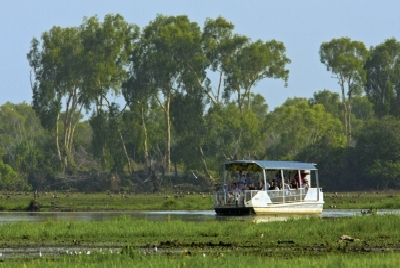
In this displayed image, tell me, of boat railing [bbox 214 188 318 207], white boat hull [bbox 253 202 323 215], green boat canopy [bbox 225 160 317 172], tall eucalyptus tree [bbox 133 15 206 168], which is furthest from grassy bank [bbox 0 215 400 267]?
tall eucalyptus tree [bbox 133 15 206 168]

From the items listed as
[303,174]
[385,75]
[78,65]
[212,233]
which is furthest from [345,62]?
[212,233]

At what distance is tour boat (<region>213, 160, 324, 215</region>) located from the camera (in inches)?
1645

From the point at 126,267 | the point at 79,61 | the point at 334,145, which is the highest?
the point at 79,61

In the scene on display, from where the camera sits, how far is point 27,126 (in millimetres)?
155375

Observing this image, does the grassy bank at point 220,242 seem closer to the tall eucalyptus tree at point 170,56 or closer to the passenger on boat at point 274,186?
the passenger on boat at point 274,186

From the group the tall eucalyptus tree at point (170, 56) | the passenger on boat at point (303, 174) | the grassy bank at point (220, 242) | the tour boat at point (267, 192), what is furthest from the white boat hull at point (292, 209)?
the tall eucalyptus tree at point (170, 56)

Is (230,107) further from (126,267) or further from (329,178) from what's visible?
(126,267)

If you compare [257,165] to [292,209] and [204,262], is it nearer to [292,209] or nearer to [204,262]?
[292,209]

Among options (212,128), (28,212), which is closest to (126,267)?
(28,212)

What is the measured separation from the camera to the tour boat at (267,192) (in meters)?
41.8

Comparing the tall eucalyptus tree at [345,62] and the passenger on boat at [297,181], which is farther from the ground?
the tall eucalyptus tree at [345,62]

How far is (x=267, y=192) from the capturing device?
4247 cm

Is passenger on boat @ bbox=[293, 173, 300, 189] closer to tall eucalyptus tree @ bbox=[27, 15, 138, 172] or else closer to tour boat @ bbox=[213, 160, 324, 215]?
tour boat @ bbox=[213, 160, 324, 215]

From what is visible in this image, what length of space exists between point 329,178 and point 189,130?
13.9 m
